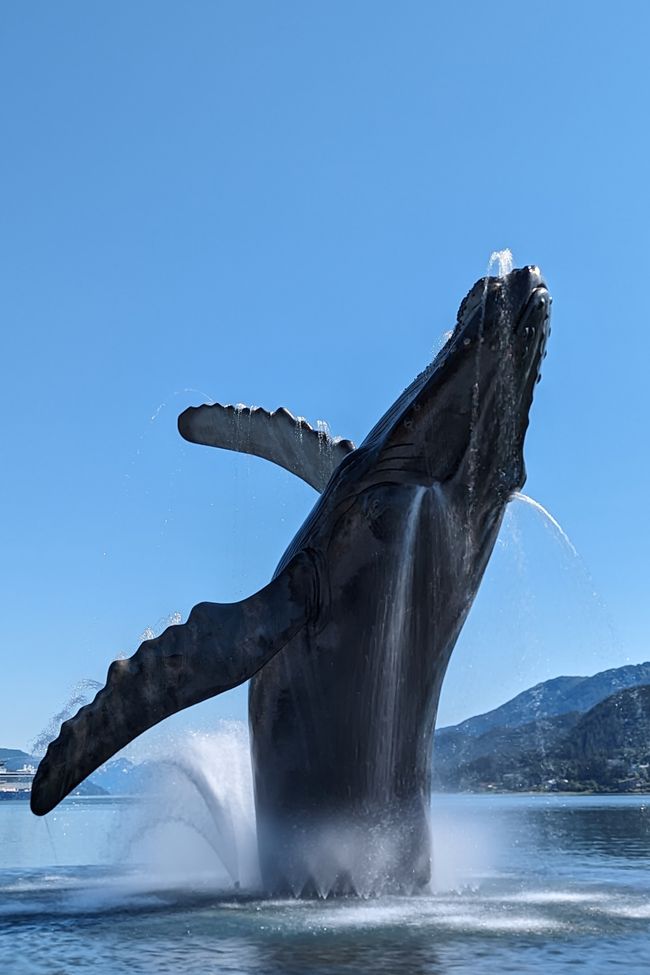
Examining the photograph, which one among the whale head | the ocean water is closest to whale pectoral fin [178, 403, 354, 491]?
the whale head

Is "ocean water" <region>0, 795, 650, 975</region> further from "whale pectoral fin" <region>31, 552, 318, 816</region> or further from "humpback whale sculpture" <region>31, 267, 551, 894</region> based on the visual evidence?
"whale pectoral fin" <region>31, 552, 318, 816</region>

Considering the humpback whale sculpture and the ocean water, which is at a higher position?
the humpback whale sculpture

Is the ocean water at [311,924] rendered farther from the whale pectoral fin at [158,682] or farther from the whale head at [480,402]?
the whale head at [480,402]

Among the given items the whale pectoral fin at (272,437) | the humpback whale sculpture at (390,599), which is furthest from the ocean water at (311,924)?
the whale pectoral fin at (272,437)

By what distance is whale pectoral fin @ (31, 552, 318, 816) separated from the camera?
1060 centimetres

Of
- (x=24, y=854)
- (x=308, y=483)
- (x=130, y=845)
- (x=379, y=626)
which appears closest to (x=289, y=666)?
(x=379, y=626)

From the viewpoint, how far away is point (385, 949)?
8.75m

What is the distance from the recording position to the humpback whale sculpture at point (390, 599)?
1225 cm

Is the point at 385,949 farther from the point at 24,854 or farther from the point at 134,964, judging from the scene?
the point at 24,854

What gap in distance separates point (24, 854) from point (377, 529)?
21.4 meters

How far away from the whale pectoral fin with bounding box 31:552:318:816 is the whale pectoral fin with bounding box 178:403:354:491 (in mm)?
5296

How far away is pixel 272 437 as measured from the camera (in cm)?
1725

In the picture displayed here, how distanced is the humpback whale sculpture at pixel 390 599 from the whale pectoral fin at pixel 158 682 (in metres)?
0.61

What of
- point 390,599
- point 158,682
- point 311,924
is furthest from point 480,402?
point 311,924
